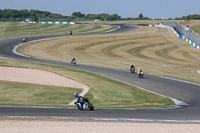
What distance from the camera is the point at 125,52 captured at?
200 ft

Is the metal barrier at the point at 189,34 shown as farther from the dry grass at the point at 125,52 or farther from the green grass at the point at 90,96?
the green grass at the point at 90,96

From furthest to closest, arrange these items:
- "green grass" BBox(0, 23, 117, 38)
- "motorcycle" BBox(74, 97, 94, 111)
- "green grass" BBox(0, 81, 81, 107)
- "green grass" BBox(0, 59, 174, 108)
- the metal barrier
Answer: "green grass" BBox(0, 23, 117, 38), the metal barrier, "green grass" BBox(0, 59, 174, 108), "green grass" BBox(0, 81, 81, 107), "motorcycle" BBox(74, 97, 94, 111)

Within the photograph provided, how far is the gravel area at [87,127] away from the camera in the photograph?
48.3ft

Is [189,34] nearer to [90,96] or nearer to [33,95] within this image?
[90,96]

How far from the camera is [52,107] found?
764 inches

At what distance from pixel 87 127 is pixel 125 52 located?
151 ft

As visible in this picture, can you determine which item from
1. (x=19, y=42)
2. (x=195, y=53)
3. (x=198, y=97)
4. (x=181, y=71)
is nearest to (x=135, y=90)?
(x=198, y=97)

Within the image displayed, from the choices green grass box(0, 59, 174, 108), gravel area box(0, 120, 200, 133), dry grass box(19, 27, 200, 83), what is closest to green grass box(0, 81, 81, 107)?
green grass box(0, 59, 174, 108)

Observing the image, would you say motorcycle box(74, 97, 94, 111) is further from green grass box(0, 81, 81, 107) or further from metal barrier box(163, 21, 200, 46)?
metal barrier box(163, 21, 200, 46)

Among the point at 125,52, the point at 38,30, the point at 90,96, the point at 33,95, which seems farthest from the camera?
the point at 38,30

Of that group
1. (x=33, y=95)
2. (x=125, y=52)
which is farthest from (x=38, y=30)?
(x=33, y=95)

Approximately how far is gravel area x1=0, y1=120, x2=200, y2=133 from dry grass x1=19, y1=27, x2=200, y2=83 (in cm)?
2448

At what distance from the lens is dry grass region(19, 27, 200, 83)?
48406mm

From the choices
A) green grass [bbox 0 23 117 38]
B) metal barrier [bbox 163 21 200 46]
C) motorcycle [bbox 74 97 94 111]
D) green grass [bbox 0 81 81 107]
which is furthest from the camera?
green grass [bbox 0 23 117 38]
